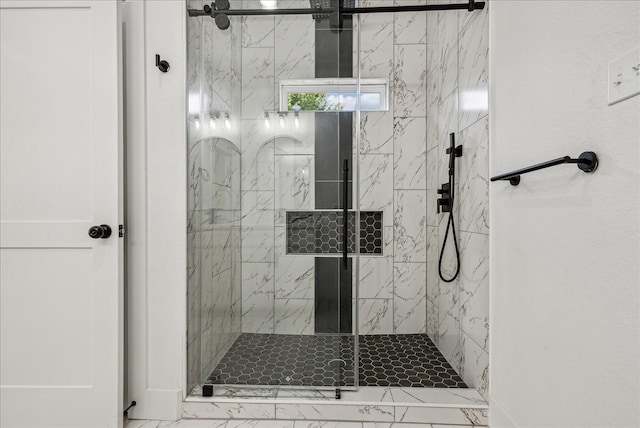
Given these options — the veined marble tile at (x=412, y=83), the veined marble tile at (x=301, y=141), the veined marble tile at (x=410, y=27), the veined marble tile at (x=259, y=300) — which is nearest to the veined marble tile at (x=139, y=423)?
the veined marble tile at (x=259, y=300)

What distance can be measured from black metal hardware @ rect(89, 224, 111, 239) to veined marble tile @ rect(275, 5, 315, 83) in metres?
1.13

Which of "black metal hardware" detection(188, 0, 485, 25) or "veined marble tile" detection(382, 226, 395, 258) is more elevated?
"black metal hardware" detection(188, 0, 485, 25)

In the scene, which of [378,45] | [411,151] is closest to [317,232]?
[411,151]

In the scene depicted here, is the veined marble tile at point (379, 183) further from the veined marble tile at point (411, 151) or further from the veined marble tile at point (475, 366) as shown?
the veined marble tile at point (475, 366)

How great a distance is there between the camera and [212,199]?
5.94ft

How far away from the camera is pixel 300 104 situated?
5.73 ft

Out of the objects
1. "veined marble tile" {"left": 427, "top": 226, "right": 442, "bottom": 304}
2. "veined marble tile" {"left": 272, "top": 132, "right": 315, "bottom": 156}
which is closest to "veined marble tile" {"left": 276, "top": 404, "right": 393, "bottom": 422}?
"veined marble tile" {"left": 427, "top": 226, "right": 442, "bottom": 304}

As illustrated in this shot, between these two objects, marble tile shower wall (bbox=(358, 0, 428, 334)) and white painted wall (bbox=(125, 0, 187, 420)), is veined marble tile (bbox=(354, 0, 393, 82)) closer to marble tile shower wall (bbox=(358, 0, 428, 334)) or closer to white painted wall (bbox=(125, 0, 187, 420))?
marble tile shower wall (bbox=(358, 0, 428, 334))

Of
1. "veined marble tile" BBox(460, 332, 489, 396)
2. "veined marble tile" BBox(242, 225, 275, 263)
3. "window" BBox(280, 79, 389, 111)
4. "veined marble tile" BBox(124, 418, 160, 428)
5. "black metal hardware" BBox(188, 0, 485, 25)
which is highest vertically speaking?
"black metal hardware" BBox(188, 0, 485, 25)

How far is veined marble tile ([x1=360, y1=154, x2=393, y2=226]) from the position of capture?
2871 millimetres

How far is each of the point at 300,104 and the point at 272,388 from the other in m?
1.51
